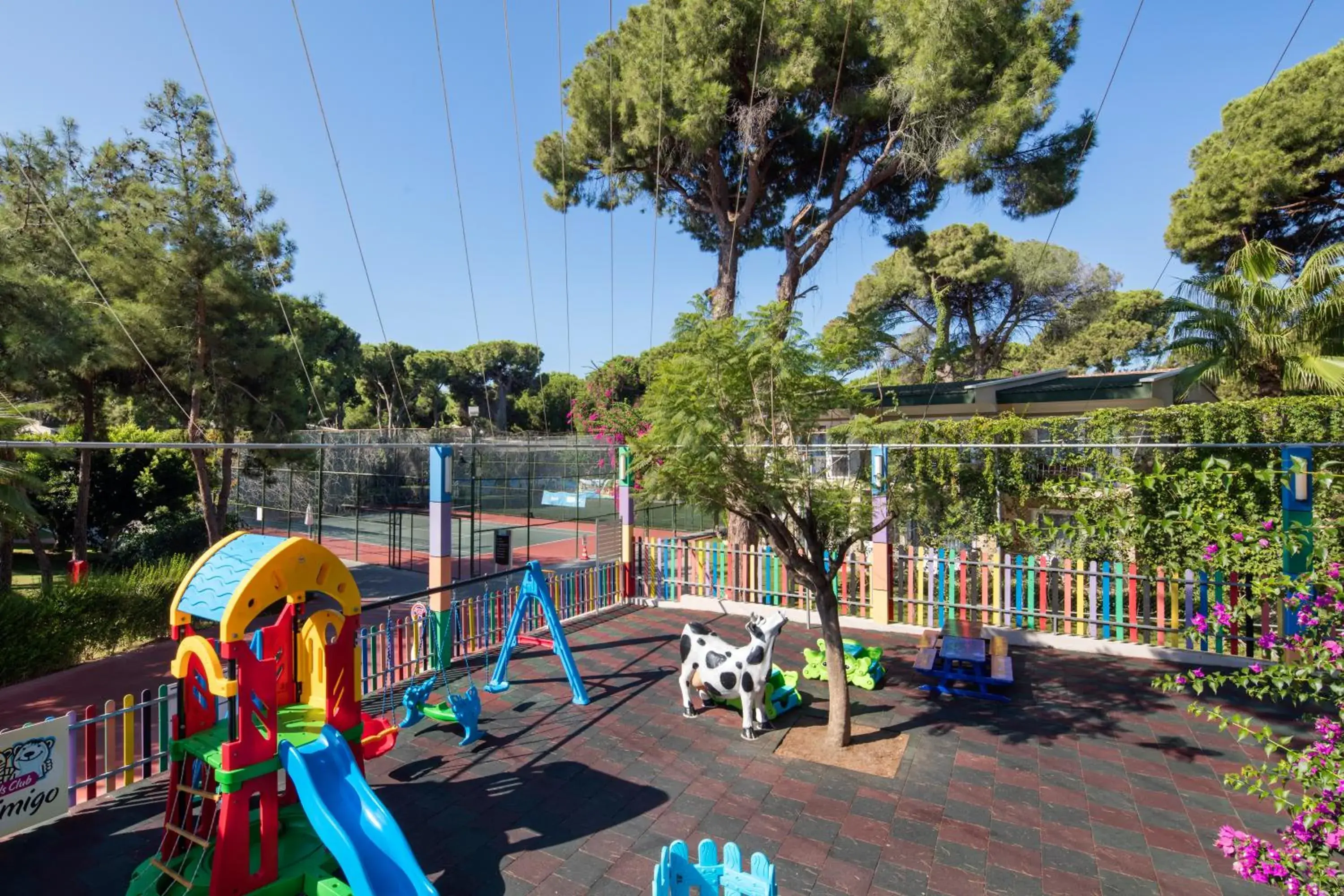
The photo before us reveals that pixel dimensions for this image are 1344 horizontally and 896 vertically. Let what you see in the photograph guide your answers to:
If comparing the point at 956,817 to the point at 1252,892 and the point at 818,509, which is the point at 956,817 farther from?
the point at 818,509

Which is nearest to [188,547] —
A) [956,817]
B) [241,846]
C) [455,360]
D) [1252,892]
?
[241,846]

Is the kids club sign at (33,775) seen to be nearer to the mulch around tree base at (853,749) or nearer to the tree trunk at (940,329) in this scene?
the mulch around tree base at (853,749)

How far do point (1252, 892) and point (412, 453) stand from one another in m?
30.8

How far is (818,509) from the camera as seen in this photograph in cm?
631

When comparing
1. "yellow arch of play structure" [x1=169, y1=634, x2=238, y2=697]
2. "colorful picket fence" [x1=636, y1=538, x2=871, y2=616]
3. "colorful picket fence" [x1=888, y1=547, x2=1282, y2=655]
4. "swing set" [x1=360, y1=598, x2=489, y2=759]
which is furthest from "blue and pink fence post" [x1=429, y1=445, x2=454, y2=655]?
"colorful picket fence" [x1=888, y1=547, x2=1282, y2=655]

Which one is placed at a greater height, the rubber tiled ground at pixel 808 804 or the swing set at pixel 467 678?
the swing set at pixel 467 678

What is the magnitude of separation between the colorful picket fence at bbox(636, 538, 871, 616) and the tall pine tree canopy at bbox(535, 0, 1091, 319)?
480 cm

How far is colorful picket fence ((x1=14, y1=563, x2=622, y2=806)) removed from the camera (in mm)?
4824

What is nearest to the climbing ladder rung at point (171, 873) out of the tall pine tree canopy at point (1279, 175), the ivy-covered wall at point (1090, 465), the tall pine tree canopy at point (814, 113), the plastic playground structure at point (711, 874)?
the plastic playground structure at point (711, 874)

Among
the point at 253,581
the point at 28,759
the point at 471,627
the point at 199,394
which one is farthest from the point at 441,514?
the point at 199,394

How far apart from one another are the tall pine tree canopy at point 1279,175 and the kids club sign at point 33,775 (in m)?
21.9

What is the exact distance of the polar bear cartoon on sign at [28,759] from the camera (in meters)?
4.27

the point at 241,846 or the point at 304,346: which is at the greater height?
the point at 304,346

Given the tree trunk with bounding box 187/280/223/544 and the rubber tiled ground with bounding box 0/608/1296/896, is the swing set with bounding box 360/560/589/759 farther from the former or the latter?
the tree trunk with bounding box 187/280/223/544
